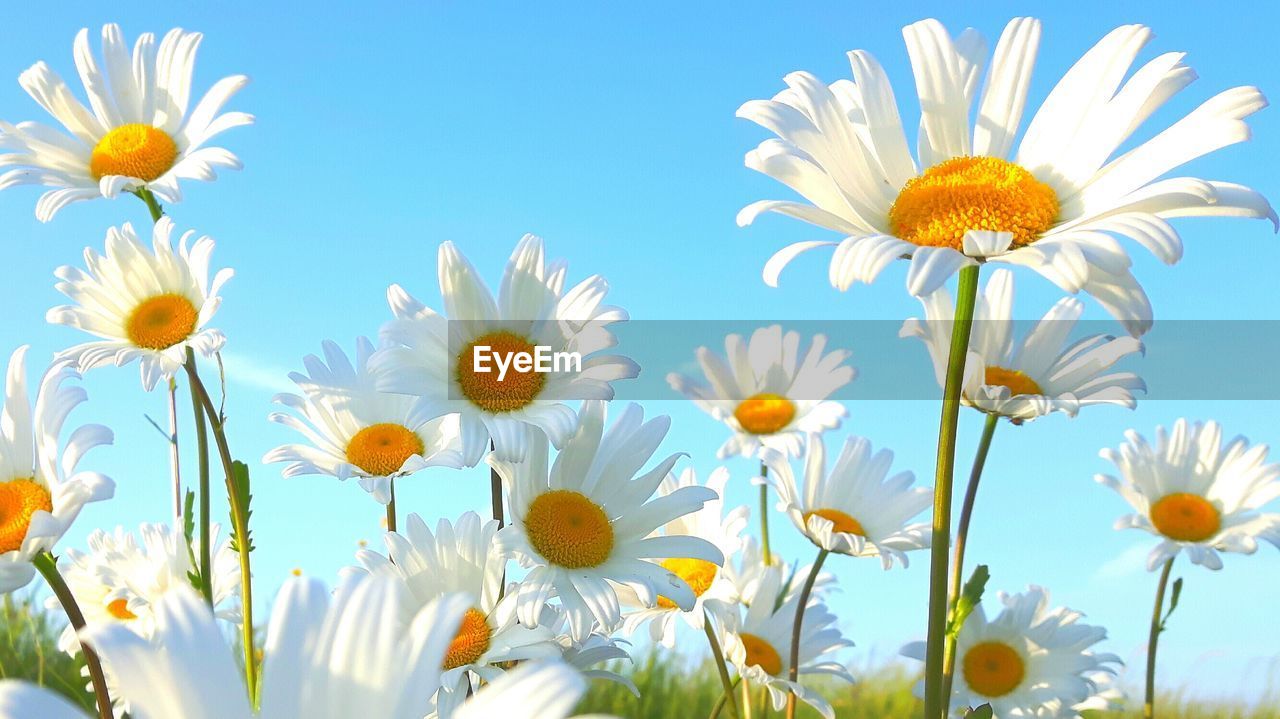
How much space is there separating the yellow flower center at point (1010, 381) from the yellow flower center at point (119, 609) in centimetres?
233

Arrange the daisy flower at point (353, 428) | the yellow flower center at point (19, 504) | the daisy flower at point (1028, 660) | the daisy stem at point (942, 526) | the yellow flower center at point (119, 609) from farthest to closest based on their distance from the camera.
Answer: the yellow flower center at point (119, 609)
the daisy flower at point (1028, 660)
the daisy flower at point (353, 428)
the yellow flower center at point (19, 504)
the daisy stem at point (942, 526)

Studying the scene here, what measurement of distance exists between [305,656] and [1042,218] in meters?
1.32

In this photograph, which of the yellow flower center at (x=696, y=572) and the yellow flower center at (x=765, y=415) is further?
the yellow flower center at (x=765, y=415)

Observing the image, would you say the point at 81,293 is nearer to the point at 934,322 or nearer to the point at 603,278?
the point at 603,278

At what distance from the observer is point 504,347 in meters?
1.93

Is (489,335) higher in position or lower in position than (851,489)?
higher

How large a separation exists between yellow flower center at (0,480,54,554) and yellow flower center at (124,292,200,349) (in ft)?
2.21

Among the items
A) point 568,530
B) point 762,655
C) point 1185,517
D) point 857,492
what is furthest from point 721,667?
point 1185,517

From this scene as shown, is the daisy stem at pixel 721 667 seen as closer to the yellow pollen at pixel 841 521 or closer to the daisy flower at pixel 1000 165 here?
the yellow pollen at pixel 841 521

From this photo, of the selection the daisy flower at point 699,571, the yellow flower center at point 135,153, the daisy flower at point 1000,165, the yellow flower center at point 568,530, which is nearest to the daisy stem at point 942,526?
the daisy flower at point 1000,165

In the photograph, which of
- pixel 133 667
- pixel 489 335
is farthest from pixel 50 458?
pixel 133 667

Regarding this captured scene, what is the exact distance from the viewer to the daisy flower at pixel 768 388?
3246mm

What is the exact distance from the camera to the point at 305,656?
0.73 metres

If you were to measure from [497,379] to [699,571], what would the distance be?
95 centimetres
